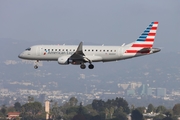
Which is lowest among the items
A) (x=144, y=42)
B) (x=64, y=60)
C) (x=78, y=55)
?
(x=64, y=60)

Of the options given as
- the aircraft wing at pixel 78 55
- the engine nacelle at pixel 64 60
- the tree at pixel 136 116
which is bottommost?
the tree at pixel 136 116

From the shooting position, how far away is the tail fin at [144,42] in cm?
9400

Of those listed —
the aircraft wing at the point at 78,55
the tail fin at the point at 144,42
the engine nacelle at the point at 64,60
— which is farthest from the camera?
the tail fin at the point at 144,42

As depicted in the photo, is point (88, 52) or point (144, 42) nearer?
point (88, 52)

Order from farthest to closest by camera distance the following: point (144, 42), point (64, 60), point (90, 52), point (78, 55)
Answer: point (144, 42), point (90, 52), point (64, 60), point (78, 55)

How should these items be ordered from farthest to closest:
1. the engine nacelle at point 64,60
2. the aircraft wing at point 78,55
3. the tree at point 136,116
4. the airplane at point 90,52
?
the tree at point 136,116 < the airplane at point 90,52 < the engine nacelle at point 64,60 < the aircraft wing at point 78,55

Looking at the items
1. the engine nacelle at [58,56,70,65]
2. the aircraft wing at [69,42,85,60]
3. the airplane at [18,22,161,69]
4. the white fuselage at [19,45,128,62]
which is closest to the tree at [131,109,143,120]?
the airplane at [18,22,161,69]

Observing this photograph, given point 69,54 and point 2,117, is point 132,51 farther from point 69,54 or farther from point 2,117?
point 2,117

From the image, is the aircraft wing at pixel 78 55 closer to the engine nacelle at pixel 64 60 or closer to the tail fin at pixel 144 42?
the engine nacelle at pixel 64 60

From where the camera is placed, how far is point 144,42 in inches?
3760

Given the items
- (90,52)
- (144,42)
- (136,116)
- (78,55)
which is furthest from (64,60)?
(136,116)

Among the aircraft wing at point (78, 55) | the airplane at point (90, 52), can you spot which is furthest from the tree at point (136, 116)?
the aircraft wing at point (78, 55)

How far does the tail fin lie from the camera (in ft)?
308

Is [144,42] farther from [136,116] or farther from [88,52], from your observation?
[136,116]
